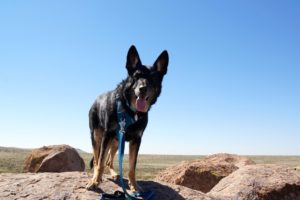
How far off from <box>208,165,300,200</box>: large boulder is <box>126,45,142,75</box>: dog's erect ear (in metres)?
3.68

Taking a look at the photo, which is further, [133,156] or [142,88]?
[133,156]

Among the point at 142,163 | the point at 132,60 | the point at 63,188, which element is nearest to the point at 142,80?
the point at 132,60

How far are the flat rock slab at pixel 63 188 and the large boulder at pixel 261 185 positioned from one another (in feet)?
4.98

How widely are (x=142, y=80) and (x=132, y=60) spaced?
50 cm

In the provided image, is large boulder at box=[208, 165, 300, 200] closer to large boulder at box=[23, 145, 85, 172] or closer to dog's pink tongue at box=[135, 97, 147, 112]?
dog's pink tongue at box=[135, 97, 147, 112]

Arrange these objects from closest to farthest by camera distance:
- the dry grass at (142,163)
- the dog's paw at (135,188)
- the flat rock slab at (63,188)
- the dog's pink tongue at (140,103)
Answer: the dog's pink tongue at (140,103), the flat rock slab at (63,188), the dog's paw at (135,188), the dry grass at (142,163)

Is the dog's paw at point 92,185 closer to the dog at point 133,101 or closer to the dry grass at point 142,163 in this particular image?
the dog at point 133,101

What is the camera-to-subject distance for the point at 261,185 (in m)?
9.07

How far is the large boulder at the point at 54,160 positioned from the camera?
1830 cm

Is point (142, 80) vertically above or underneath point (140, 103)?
above

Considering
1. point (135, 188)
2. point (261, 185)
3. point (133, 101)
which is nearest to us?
point (133, 101)

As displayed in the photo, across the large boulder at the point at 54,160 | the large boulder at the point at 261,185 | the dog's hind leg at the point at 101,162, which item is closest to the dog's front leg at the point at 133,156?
the dog's hind leg at the point at 101,162

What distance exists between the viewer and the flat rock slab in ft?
21.1

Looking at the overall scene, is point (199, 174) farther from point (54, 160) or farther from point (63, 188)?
point (63, 188)
